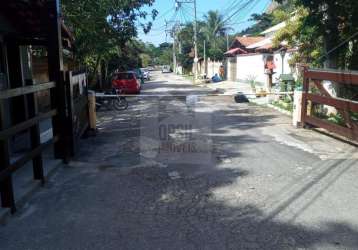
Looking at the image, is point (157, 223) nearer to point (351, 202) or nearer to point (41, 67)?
point (351, 202)

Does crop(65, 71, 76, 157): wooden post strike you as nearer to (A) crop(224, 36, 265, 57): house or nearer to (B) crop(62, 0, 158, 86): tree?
(B) crop(62, 0, 158, 86): tree

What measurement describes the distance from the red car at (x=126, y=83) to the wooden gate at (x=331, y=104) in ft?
52.1

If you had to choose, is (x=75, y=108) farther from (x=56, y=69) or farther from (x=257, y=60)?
(x=257, y=60)

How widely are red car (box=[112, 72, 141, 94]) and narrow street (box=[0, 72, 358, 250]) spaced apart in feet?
53.6

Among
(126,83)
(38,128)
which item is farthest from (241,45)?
(38,128)

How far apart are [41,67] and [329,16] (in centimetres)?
835

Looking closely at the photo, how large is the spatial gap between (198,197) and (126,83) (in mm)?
21408

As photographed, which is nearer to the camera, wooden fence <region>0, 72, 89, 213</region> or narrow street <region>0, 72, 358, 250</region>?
narrow street <region>0, 72, 358, 250</region>

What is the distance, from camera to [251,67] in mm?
35000

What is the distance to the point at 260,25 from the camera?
235ft

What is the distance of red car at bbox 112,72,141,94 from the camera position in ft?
87.4

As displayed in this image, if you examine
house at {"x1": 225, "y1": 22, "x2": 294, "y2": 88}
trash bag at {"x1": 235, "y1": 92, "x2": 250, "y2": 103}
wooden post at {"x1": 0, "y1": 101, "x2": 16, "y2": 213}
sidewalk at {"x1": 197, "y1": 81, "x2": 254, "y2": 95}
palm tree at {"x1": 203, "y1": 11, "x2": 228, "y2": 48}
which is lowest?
sidewalk at {"x1": 197, "y1": 81, "x2": 254, "y2": 95}

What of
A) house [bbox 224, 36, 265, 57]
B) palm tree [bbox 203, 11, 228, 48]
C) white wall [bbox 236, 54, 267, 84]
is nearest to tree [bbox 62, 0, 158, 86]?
white wall [bbox 236, 54, 267, 84]

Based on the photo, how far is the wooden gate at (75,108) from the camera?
806 centimetres
